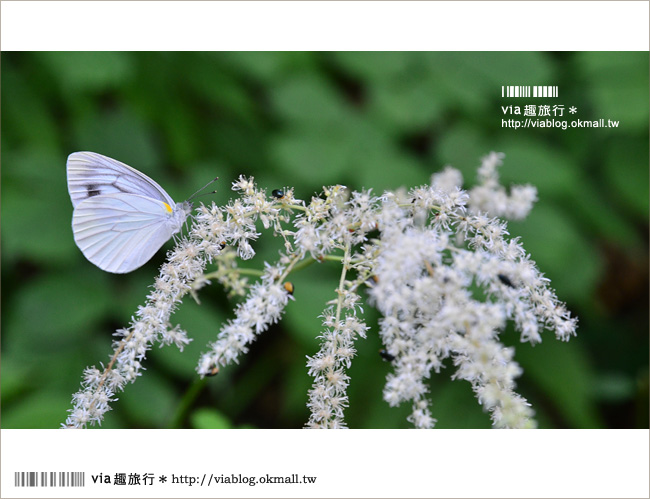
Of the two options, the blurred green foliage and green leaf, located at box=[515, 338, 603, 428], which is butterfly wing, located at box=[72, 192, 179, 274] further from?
green leaf, located at box=[515, 338, 603, 428]

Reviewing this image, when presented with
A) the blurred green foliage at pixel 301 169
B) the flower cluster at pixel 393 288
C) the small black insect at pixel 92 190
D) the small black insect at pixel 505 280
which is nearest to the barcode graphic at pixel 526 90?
the blurred green foliage at pixel 301 169

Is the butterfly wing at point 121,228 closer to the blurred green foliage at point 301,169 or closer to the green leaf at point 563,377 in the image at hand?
the blurred green foliage at point 301,169

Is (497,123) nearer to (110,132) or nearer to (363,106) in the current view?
(363,106)

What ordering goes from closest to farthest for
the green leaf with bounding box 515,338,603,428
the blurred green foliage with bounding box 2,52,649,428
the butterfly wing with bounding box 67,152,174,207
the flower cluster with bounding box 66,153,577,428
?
the flower cluster with bounding box 66,153,577,428 → the butterfly wing with bounding box 67,152,174,207 → the blurred green foliage with bounding box 2,52,649,428 → the green leaf with bounding box 515,338,603,428

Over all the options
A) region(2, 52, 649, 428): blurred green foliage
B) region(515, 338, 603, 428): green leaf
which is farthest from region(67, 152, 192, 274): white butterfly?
region(515, 338, 603, 428): green leaf

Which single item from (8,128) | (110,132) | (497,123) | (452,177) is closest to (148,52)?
(110,132)

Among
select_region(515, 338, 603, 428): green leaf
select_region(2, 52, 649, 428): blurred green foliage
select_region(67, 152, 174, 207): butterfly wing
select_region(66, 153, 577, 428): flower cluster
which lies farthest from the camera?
select_region(515, 338, 603, 428): green leaf
